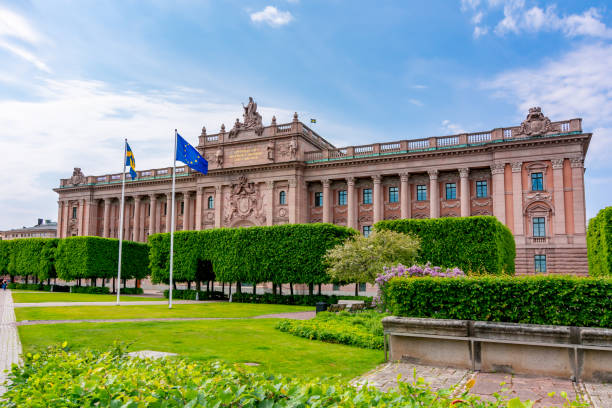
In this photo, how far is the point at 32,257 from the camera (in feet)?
203

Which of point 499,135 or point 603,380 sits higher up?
point 499,135

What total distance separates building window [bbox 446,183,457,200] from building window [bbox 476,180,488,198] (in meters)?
2.71

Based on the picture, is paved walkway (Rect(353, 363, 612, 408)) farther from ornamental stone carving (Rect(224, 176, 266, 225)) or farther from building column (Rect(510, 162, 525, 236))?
ornamental stone carving (Rect(224, 176, 266, 225))

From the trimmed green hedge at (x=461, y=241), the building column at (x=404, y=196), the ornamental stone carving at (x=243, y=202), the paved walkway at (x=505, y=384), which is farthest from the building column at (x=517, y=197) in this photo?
the paved walkway at (x=505, y=384)

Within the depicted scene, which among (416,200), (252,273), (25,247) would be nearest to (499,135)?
(416,200)

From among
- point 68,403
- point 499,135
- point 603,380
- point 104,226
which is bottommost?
point 603,380

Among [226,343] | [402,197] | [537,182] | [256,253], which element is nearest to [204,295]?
[256,253]

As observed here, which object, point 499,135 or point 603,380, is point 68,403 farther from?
point 499,135

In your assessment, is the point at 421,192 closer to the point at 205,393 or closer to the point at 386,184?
the point at 386,184

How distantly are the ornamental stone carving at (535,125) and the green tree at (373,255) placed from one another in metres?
28.0

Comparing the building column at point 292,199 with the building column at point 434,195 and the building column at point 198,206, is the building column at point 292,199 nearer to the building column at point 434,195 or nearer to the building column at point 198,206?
the building column at point 198,206

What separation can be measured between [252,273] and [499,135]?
33.7m

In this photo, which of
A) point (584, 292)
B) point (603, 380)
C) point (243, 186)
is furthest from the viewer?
point (243, 186)

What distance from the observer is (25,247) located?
2470 inches
